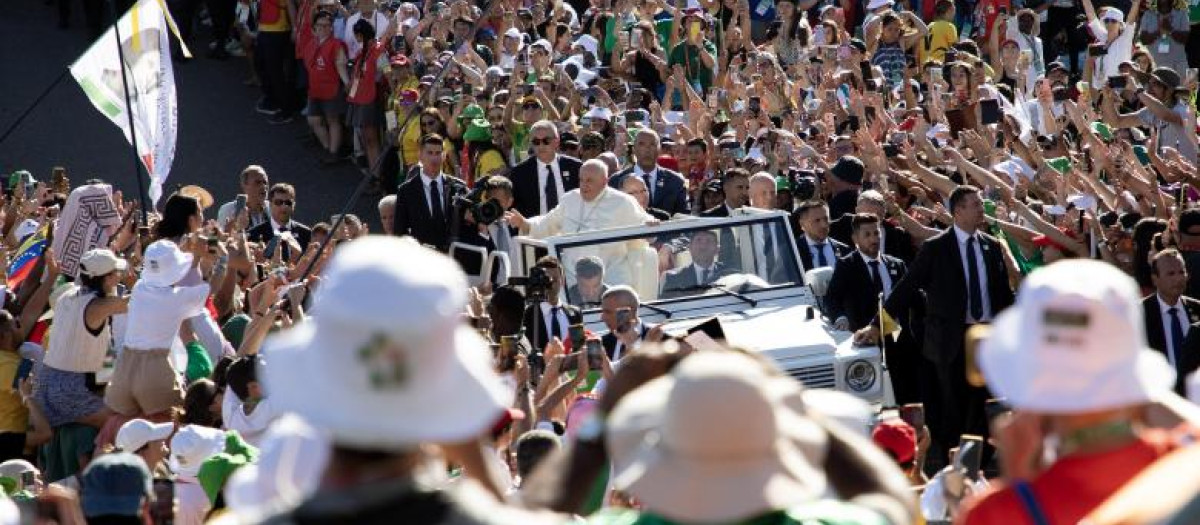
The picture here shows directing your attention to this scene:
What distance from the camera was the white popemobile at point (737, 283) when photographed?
11.1m

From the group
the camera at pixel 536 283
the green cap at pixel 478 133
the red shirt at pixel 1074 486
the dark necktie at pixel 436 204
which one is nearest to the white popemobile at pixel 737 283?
the camera at pixel 536 283

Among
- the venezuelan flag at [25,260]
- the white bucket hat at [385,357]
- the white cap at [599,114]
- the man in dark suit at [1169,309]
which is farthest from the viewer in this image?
the white cap at [599,114]

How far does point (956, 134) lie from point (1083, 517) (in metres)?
12.3

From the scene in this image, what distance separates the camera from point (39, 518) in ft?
19.0

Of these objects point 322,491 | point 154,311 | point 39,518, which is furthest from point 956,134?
point 322,491

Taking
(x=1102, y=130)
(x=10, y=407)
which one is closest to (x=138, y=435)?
(x=10, y=407)

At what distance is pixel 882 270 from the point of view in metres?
12.4

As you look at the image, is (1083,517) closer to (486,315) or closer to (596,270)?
(486,315)

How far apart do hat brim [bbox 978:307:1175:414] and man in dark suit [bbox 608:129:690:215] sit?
1105 centimetres

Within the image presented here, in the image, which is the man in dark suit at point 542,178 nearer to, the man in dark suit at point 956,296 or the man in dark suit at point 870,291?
the man in dark suit at point 870,291

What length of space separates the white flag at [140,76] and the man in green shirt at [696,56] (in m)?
6.41

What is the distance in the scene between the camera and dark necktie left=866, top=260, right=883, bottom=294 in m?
12.3

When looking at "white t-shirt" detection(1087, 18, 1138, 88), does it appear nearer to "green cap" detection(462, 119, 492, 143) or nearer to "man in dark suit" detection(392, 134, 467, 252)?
"green cap" detection(462, 119, 492, 143)

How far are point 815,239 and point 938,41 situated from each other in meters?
6.64
